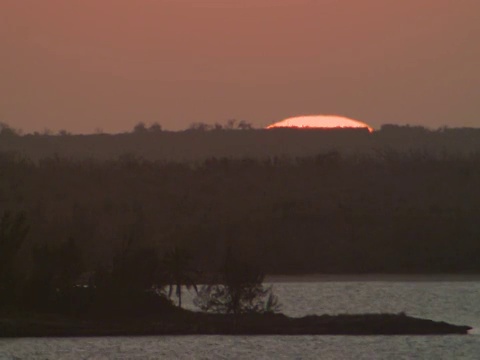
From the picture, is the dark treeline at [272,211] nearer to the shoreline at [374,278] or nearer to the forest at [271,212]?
the forest at [271,212]

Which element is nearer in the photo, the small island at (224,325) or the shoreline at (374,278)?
the small island at (224,325)

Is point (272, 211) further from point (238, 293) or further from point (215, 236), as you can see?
point (238, 293)

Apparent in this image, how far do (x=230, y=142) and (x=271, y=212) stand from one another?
150ft

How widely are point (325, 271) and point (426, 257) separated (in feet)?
12.3

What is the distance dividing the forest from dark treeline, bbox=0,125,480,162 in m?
26.1

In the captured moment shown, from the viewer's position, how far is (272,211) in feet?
196

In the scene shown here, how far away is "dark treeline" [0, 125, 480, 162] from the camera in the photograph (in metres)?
97.4

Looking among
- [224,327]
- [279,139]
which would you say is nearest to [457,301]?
[224,327]

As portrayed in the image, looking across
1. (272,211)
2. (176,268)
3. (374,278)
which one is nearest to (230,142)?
(272,211)

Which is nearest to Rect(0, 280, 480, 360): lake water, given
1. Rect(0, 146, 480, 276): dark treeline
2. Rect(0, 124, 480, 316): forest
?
Rect(0, 124, 480, 316): forest

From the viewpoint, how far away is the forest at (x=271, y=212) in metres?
54.5

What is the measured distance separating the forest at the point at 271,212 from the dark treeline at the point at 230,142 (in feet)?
85.6

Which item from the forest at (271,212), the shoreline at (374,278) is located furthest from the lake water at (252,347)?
the shoreline at (374,278)

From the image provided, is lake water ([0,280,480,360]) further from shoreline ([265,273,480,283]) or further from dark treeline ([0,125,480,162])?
dark treeline ([0,125,480,162])
